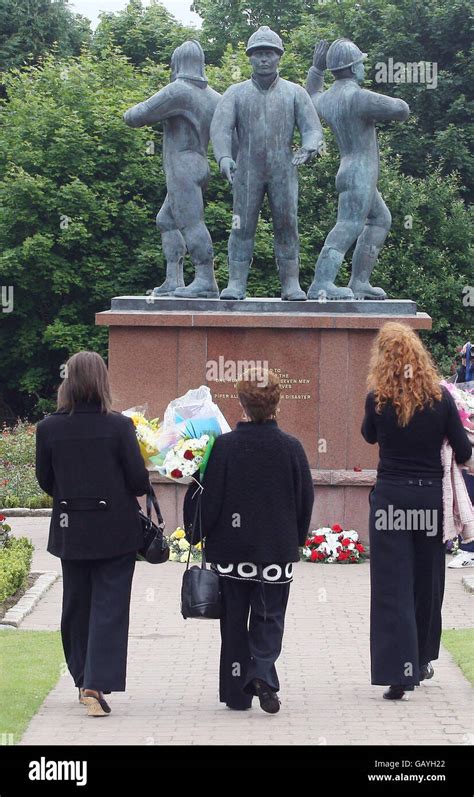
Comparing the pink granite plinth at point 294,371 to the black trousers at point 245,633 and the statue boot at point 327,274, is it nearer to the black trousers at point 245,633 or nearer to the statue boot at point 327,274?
the statue boot at point 327,274

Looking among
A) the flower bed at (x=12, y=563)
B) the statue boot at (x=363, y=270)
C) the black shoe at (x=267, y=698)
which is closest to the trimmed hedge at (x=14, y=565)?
the flower bed at (x=12, y=563)

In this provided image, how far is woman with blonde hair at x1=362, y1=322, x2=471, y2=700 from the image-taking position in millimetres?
7598

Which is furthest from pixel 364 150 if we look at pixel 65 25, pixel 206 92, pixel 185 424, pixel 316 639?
pixel 65 25

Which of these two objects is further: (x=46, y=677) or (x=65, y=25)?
(x=65, y=25)

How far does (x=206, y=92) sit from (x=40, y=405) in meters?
11.8

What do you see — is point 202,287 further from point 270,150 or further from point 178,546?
point 178,546

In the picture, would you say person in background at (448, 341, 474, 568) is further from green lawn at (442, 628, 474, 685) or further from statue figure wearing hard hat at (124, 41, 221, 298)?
green lawn at (442, 628, 474, 685)

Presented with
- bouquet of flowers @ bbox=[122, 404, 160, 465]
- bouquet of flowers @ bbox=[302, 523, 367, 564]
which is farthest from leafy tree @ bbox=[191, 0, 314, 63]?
bouquet of flowers @ bbox=[122, 404, 160, 465]

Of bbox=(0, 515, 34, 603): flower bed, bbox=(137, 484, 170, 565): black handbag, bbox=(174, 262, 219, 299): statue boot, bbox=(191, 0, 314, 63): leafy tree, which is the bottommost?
bbox=(0, 515, 34, 603): flower bed

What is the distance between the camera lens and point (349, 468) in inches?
548

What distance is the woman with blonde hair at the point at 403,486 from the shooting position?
299 inches

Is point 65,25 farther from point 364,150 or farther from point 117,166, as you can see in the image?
point 364,150

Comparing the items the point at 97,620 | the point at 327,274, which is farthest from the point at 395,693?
the point at 327,274

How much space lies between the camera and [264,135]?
45.5 feet
